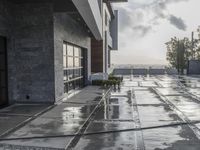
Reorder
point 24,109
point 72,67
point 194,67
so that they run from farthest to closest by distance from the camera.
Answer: point 194,67 → point 72,67 → point 24,109

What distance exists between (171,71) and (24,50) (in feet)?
130

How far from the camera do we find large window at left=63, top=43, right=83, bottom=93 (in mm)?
18844

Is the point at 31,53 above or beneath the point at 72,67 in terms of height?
above

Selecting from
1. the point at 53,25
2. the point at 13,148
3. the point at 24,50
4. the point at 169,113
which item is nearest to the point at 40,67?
the point at 24,50

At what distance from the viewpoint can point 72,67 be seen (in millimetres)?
21297

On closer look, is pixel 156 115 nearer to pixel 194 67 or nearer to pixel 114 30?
pixel 194 67

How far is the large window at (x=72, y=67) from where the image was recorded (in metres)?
18.8

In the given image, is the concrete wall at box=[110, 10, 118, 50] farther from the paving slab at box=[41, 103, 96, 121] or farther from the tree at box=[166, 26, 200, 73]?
the paving slab at box=[41, 103, 96, 121]

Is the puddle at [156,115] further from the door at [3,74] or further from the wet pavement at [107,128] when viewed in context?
the door at [3,74]

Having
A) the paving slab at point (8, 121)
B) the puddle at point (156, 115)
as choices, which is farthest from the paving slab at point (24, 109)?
the puddle at point (156, 115)

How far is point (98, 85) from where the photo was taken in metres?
26.5

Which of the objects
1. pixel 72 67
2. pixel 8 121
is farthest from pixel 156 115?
pixel 72 67

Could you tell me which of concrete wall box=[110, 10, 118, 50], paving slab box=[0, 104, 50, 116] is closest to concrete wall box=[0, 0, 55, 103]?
paving slab box=[0, 104, 50, 116]

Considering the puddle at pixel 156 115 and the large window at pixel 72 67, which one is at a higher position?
the large window at pixel 72 67
